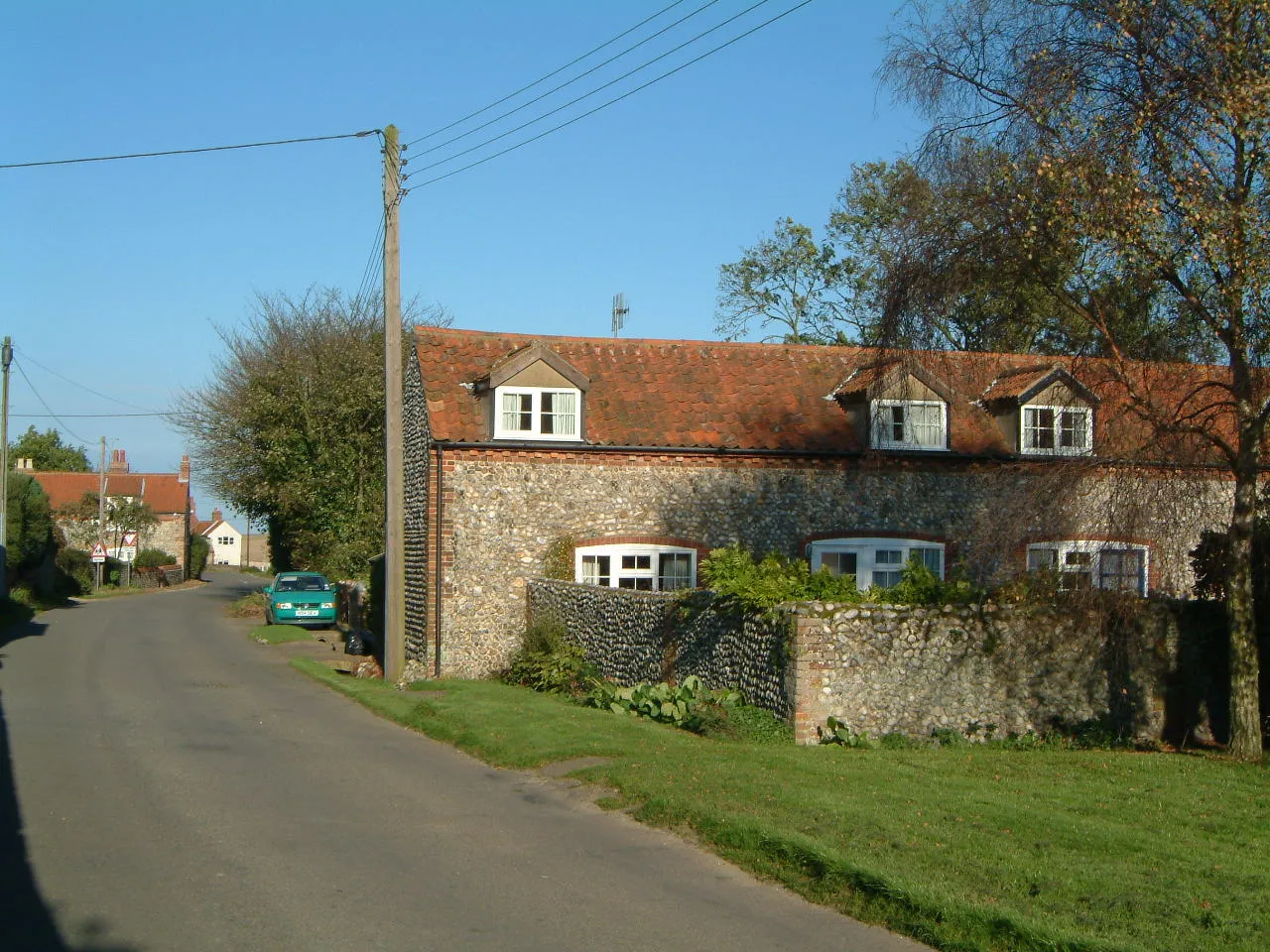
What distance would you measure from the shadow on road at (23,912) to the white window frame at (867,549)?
50.6 ft

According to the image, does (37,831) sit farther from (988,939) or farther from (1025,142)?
(1025,142)

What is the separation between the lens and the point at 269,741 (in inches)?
600

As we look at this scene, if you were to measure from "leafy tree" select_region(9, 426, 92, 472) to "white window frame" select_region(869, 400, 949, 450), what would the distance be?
377 ft

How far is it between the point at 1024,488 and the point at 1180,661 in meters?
3.85

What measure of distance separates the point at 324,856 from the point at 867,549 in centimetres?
1588

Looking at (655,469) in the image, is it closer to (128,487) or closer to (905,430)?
(905,430)

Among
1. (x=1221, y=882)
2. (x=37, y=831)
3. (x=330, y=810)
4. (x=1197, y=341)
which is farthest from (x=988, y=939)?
(x=1197, y=341)

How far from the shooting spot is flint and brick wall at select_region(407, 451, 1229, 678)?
2200 cm

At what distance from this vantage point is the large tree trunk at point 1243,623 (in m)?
14.4

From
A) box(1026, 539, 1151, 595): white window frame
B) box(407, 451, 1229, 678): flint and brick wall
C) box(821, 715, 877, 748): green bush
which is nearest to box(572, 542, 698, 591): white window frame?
box(407, 451, 1229, 678): flint and brick wall

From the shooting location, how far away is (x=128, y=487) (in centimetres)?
8975

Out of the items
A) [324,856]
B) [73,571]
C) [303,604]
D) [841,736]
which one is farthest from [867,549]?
[73,571]

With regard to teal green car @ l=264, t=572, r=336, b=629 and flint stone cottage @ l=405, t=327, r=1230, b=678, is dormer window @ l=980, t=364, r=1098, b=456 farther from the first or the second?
teal green car @ l=264, t=572, r=336, b=629

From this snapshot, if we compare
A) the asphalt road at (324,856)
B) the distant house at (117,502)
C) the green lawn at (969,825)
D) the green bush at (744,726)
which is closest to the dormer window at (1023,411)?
the green bush at (744,726)
